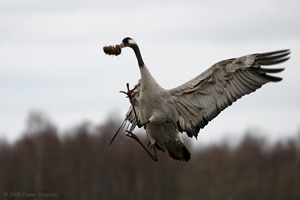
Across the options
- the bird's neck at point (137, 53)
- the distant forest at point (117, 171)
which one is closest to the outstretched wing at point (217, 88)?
the bird's neck at point (137, 53)

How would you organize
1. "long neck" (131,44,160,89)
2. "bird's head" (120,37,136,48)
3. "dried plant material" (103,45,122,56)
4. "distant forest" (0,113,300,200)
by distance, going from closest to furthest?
1. "dried plant material" (103,45,122,56)
2. "long neck" (131,44,160,89)
3. "bird's head" (120,37,136,48)
4. "distant forest" (0,113,300,200)

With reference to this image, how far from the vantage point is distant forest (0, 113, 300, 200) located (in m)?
66.0

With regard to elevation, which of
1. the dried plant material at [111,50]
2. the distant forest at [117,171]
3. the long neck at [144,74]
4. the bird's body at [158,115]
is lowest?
the distant forest at [117,171]

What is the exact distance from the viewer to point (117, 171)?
7169 cm

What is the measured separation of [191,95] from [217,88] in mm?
656

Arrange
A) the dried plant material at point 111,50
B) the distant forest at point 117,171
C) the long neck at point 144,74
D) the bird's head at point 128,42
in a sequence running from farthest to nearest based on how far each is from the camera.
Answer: the distant forest at point 117,171
the bird's head at point 128,42
the long neck at point 144,74
the dried plant material at point 111,50

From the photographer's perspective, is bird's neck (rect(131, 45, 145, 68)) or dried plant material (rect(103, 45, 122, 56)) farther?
bird's neck (rect(131, 45, 145, 68))

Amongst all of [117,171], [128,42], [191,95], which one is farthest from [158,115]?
[117,171]

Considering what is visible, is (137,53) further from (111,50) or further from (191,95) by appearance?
(191,95)

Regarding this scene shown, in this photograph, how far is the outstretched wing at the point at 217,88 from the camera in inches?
679

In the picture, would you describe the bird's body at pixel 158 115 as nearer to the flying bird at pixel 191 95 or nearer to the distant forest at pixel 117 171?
the flying bird at pixel 191 95

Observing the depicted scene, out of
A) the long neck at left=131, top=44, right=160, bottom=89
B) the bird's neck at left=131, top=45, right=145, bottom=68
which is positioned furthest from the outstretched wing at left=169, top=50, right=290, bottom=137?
the bird's neck at left=131, top=45, right=145, bottom=68

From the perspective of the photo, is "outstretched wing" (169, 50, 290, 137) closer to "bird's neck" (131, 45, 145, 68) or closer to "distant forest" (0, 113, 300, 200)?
"bird's neck" (131, 45, 145, 68)

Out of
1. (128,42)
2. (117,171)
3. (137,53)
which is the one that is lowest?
(117,171)
